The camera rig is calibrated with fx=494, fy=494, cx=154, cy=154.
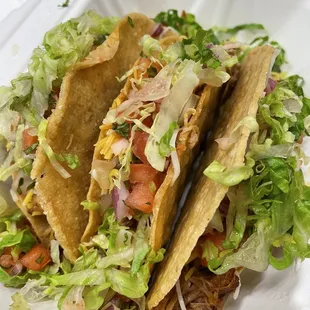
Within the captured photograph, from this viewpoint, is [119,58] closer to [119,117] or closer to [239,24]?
[119,117]

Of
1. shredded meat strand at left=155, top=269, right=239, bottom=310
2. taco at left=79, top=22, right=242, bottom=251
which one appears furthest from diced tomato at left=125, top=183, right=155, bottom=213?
shredded meat strand at left=155, top=269, right=239, bottom=310

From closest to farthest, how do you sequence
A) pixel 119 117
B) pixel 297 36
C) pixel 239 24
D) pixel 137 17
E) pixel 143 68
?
pixel 119 117 < pixel 143 68 < pixel 137 17 < pixel 297 36 < pixel 239 24

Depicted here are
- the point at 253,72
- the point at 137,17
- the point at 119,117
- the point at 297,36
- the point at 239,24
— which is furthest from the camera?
the point at 239,24

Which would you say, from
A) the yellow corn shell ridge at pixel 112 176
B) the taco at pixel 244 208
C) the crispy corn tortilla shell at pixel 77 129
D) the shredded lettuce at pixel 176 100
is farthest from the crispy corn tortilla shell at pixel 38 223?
the shredded lettuce at pixel 176 100

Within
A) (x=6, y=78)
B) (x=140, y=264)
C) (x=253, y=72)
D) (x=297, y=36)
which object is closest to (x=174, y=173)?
(x=140, y=264)

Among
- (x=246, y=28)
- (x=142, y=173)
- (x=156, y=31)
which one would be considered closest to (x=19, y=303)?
(x=142, y=173)

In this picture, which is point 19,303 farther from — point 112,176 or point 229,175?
point 229,175

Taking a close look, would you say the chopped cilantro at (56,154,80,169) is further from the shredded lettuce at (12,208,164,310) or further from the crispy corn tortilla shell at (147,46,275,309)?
the crispy corn tortilla shell at (147,46,275,309)
